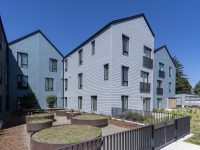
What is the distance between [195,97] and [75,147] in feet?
136

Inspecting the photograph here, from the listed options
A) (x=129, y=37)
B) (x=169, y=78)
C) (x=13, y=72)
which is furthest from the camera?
(x=169, y=78)

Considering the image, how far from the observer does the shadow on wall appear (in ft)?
80.6

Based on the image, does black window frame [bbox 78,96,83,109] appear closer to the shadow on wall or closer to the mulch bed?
the shadow on wall

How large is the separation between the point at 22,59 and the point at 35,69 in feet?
7.58

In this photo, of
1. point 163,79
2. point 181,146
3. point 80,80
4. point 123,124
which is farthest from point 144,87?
point 181,146

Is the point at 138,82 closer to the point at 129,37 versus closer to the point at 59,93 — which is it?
the point at 129,37

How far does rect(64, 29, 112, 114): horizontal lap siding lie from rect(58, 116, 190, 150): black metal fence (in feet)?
26.7

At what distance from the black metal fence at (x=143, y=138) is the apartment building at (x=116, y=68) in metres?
7.79

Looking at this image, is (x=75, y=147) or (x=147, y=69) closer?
(x=75, y=147)

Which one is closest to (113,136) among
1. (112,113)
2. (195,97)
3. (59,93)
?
(112,113)

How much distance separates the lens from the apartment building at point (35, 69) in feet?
81.8

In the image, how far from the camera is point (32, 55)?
26578 millimetres

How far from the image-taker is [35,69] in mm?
26781

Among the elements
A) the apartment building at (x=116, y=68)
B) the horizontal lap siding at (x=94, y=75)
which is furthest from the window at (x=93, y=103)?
the horizontal lap siding at (x=94, y=75)
